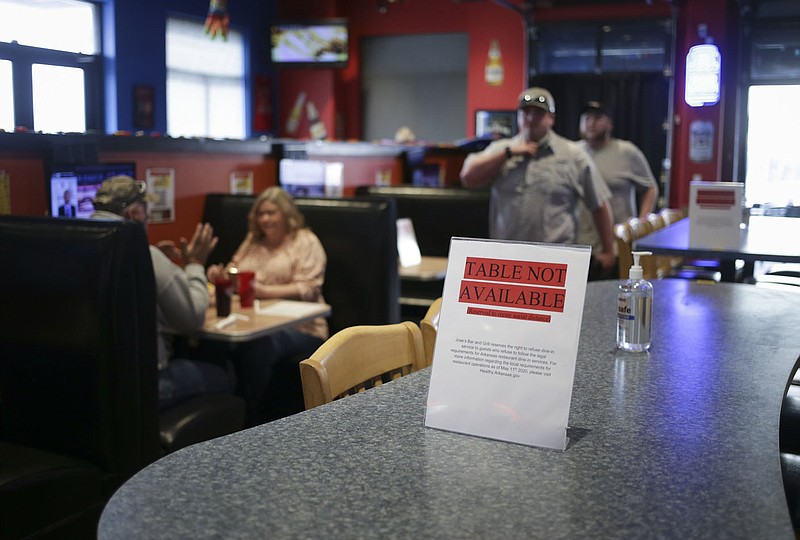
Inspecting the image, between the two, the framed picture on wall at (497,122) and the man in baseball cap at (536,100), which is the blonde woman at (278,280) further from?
the framed picture on wall at (497,122)

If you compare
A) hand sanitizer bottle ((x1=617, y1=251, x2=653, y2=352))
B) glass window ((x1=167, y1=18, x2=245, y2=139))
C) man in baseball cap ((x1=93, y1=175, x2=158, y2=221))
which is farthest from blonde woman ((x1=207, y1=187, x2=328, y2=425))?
glass window ((x1=167, y1=18, x2=245, y2=139))

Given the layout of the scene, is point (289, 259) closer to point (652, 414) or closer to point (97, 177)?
point (97, 177)

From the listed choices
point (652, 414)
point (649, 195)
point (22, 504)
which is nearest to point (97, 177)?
point (22, 504)

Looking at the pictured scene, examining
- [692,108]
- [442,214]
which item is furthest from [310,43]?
[442,214]

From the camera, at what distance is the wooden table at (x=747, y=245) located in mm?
3236

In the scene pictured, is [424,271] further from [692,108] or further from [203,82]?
[203,82]

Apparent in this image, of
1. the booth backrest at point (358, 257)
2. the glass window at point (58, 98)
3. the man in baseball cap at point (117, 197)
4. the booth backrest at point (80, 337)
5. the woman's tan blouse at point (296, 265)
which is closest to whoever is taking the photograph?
the booth backrest at point (80, 337)

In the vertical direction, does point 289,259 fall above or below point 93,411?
above

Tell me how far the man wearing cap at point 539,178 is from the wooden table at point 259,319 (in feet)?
4.41

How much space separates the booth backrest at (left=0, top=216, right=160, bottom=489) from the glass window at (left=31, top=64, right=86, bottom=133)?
22.0 feet

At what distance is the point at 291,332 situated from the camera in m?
4.02

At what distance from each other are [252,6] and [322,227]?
27.0ft

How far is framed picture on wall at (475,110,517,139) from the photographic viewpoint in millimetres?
11641

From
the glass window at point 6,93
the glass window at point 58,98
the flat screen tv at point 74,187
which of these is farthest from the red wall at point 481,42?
the flat screen tv at point 74,187
